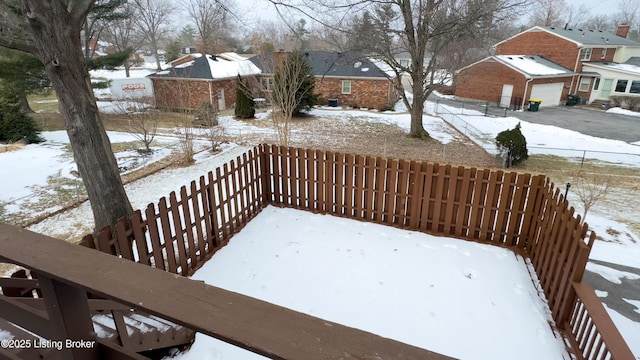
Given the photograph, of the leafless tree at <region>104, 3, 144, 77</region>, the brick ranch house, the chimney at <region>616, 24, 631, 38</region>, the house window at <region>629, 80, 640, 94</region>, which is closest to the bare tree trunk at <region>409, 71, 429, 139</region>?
the brick ranch house

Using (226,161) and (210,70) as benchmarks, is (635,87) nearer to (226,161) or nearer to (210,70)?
(210,70)

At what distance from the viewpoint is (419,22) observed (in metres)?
14.5

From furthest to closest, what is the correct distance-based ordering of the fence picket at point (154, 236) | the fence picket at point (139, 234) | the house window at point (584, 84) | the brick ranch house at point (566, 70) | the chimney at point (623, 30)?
the chimney at point (623, 30)
the house window at point (584, 84)
the brick ranch house at point (566, 70)
the fence picket at point (154, 236)
the fence picket at point (139, 234)

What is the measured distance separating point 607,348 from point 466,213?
294 centimetres

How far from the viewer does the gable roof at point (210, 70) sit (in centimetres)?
2306

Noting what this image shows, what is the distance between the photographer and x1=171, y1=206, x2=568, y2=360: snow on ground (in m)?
3.75

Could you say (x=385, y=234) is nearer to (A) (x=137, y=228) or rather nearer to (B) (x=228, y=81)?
(A) (x=137, y=228)

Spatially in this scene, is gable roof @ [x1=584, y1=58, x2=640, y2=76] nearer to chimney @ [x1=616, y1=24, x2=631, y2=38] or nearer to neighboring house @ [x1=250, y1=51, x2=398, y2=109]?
chimney @ [x1=616, y1=24, x2=631, y2=38]

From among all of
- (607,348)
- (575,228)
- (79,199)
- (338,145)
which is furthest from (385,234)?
(338,145)

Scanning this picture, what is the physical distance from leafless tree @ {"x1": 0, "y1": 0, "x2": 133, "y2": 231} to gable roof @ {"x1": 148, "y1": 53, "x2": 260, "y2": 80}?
18.0m

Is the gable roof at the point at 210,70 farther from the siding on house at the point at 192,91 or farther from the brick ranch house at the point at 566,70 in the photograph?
the brick ranch house at the point at 566,70

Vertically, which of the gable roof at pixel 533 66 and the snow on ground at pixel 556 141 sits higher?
the gable roof at pixel 533 66

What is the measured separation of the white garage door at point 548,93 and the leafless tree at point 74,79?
98.3 ft

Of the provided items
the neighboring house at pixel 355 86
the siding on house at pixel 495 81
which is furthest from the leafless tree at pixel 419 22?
the siding on house at pixel 495 81
